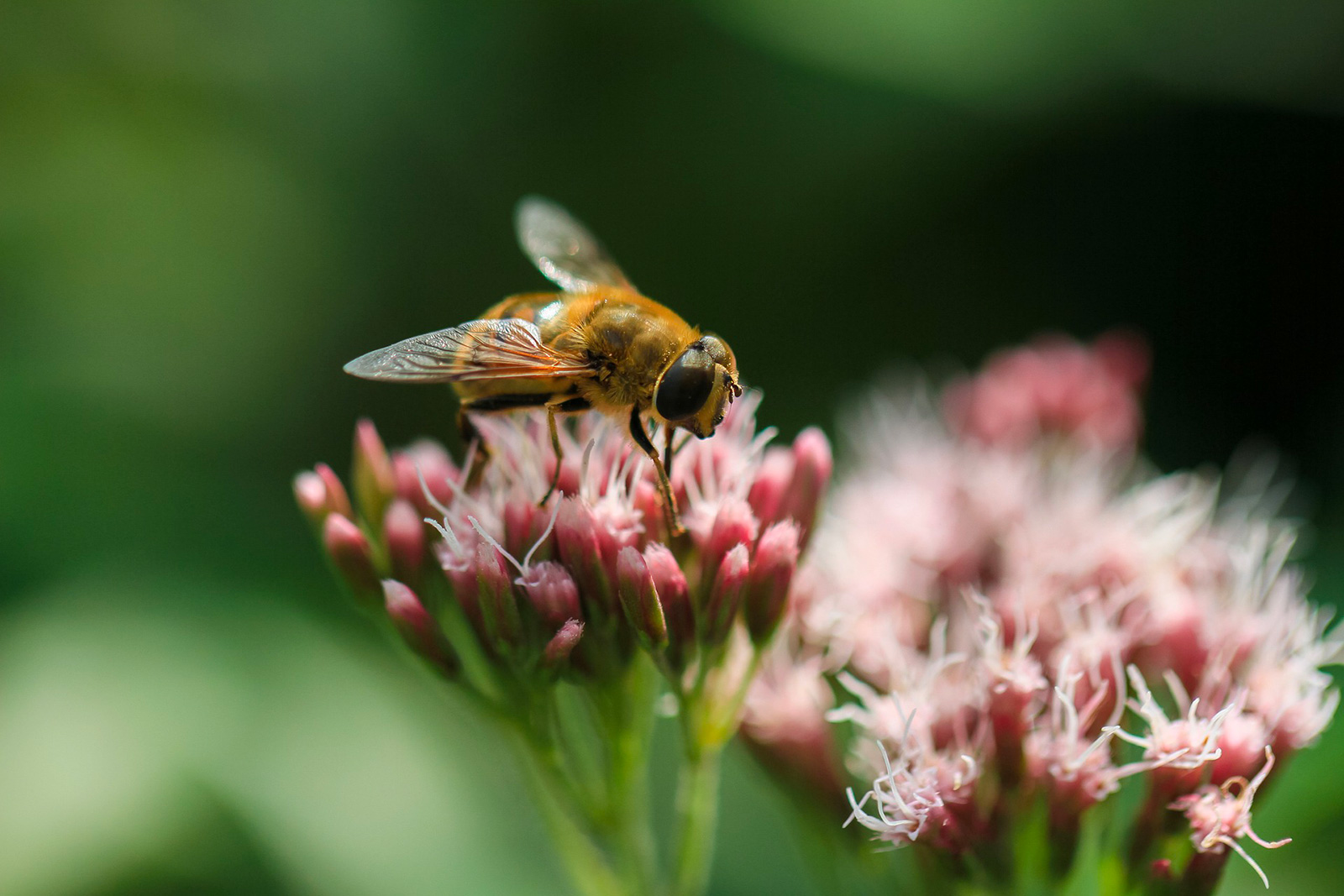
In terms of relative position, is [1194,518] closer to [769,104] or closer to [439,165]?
[769,104]

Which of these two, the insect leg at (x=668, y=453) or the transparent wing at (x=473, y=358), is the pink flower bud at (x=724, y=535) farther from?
the transparent wing at (x=473, y=358)

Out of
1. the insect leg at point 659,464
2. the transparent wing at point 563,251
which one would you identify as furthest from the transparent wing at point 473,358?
the transparent wing at point 563,251

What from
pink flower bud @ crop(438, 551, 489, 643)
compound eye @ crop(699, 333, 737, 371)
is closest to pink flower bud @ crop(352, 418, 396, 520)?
pink flower bud @ crop(438, 551, 489, 643)

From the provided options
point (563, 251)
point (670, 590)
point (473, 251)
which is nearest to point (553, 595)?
point (670, 590)

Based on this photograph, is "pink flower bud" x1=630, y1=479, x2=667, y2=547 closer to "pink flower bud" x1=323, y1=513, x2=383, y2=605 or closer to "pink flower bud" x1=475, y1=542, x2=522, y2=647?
"pink flower bud" x1=475, y1=542, x2=522, y2=647

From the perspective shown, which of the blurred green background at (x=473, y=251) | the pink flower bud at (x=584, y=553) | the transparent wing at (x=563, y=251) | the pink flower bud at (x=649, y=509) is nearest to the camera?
the pink flower bud at (x=584, y=553)

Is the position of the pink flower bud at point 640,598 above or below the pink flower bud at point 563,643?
above
